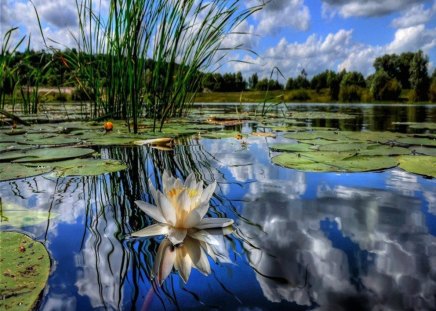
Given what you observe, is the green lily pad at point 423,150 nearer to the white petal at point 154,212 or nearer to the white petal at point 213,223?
the white petal at point 213,223

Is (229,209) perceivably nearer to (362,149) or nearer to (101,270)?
(101,270)

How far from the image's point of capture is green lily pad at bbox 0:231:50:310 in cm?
47

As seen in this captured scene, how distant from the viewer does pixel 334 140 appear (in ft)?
7.10

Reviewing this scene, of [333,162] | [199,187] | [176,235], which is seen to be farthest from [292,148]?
[176,235]

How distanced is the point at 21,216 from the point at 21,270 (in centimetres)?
33

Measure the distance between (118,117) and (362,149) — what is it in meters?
2.67

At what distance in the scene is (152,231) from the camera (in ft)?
2.21

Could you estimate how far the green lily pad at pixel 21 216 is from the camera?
2.56 ft

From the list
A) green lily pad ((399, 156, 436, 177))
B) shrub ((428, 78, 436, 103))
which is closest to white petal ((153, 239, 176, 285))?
green lily pad ((399, 156, 436, 177))

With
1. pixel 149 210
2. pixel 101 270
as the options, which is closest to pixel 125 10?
pixel 149 210

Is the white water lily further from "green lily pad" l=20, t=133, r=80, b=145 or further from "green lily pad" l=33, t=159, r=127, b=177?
"green lily pad" l=20, t=133, r=80, b=145

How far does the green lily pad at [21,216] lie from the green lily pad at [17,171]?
13.6 inches

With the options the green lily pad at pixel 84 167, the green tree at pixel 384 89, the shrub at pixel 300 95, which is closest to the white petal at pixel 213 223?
the green lily pad at pixel 84 167

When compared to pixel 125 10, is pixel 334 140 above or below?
below
